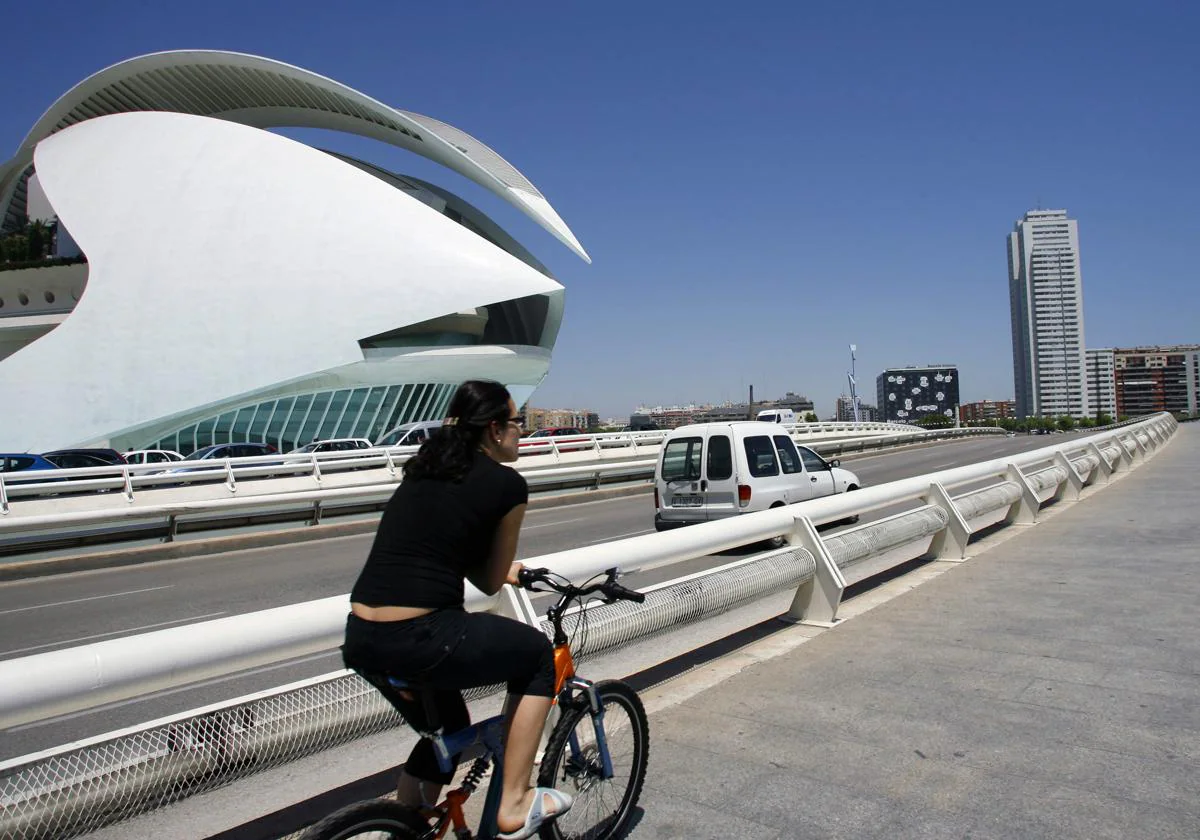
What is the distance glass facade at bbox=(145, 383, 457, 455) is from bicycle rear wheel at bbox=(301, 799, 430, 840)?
1575 inches

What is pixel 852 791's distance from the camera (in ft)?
11.1

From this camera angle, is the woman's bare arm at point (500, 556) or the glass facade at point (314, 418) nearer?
the woman's bare arm at point (500, 556)

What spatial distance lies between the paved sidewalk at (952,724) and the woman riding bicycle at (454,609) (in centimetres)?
90

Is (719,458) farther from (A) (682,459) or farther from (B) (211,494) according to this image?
(B) (211,494)

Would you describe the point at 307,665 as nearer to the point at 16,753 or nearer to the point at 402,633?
the point at 16,753

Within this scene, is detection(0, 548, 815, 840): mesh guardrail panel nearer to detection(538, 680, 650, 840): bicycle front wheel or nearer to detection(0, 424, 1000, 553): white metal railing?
detection(538, 680, 650, 840): bicycle front wheel

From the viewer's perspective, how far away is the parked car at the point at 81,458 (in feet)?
74.7

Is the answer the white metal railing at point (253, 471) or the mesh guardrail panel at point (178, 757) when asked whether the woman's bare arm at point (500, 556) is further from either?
the white metal railing at point (253, 471)

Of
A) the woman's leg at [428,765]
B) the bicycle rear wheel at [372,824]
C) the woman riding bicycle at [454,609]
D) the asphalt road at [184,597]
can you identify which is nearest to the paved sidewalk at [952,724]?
the woman riding bicycle at [454,609]

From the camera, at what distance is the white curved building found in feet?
125

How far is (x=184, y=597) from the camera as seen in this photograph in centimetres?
967

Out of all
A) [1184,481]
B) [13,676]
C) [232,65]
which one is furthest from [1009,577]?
[232,65]

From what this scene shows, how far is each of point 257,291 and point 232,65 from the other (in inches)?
727

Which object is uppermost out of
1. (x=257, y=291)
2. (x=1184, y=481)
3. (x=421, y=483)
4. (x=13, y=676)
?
(x=257, y=291)
